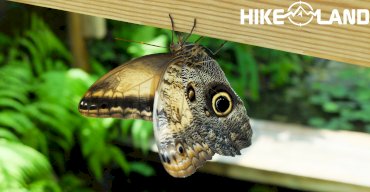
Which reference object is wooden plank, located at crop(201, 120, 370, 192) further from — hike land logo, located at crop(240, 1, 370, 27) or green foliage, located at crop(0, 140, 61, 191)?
hike land logo, located at crop(240, 1, 370, 27)

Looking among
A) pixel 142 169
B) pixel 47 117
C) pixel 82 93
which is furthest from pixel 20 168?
pixel 142 169

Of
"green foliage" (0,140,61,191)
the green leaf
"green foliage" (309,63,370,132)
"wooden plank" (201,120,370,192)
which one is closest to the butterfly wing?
"green foliage" (0,140,61,191)

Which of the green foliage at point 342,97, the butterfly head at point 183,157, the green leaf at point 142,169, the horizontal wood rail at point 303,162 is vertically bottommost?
the green leaf at point 142,169

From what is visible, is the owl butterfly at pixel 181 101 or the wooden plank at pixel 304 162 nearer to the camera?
the owl butterfly at pixel 181 101

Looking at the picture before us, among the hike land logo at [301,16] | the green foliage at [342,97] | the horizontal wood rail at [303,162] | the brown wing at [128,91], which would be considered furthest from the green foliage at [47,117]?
the hike land logo at [301,16]

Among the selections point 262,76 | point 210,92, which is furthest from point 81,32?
point 210,92

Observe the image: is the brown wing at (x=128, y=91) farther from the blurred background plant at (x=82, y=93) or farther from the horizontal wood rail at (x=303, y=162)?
the horizontal wood rail at (x=303, y=162)

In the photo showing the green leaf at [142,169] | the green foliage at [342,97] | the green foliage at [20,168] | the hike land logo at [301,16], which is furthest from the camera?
the green foliage at [342,97]
